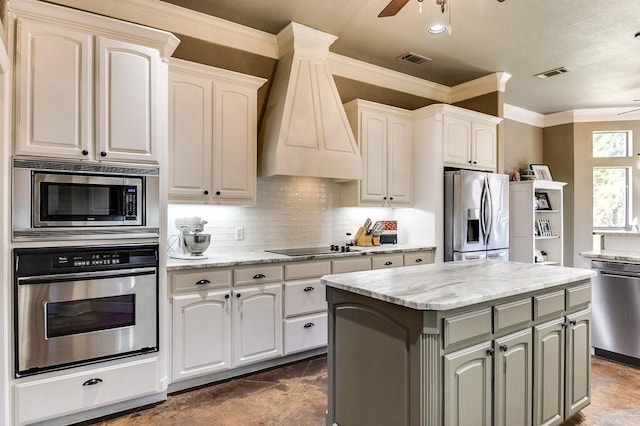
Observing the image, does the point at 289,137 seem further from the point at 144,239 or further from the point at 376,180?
the point at 144,239

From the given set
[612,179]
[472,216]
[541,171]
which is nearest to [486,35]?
[472,216]

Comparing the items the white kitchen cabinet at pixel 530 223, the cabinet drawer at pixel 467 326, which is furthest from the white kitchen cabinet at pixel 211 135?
the white kitchen cabinet at pixel 530 223

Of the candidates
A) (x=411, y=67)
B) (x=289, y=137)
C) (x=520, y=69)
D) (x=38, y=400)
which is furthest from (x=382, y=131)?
(x=38, y=400)

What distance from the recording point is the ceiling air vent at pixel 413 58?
420 cm

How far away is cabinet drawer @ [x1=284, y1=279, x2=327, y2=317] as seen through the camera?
3.31 m

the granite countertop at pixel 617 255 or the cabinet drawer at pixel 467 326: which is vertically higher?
the granite countertop at pixel 617 255

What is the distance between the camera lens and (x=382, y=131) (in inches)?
170

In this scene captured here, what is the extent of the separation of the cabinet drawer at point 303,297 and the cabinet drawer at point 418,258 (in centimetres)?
112

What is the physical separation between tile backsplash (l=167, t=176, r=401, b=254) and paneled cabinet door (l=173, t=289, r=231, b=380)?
27.5 inches

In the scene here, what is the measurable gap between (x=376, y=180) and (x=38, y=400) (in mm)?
3336

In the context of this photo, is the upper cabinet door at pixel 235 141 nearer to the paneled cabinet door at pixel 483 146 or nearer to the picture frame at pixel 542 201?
the paneled cabinet door at pixel 483 146

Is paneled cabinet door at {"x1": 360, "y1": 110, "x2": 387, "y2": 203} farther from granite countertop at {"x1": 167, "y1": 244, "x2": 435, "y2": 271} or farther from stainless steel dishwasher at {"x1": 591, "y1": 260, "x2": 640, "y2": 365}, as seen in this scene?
stainless steel dishwasher at {"x1": 591, "y1": 260, "x2": 640, "y2": 365}

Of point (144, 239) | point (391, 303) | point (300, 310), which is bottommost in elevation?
point (300, 310)

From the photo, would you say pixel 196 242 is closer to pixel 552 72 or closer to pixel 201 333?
pixel 201 333
